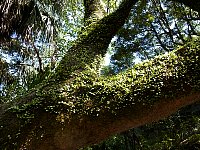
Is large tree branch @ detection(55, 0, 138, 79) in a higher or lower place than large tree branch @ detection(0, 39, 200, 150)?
higher

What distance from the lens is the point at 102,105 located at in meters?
3.23

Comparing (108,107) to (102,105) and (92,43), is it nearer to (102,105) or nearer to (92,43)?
(102,105)

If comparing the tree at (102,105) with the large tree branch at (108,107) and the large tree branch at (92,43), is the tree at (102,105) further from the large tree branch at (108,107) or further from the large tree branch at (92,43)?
the large tree branch at (92,43)

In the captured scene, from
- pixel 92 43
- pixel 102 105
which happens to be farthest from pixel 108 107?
pixel 92 43

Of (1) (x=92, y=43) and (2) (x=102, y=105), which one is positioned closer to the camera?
(2) (x=102, y=105)

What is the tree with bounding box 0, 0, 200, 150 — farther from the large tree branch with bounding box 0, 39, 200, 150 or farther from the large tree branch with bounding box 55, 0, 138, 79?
the large tree branch with bounding box 55, 0, 138, 79

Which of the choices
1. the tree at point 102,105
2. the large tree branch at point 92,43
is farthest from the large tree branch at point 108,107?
the large tree branch at point 92,43

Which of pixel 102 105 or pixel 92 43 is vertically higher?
pixel 92 43

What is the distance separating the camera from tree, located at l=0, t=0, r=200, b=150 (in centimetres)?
312

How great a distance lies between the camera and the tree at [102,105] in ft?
10.2

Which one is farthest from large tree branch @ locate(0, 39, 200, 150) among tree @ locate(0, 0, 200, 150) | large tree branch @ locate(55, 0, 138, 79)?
large tree branch @ locate(55, 0, 138, 79)

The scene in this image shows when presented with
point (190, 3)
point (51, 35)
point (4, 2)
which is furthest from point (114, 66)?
point (190, 3)

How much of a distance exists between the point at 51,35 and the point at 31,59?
195cm

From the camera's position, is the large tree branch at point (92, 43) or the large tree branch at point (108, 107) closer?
the large tree branch at point (108, 107)
